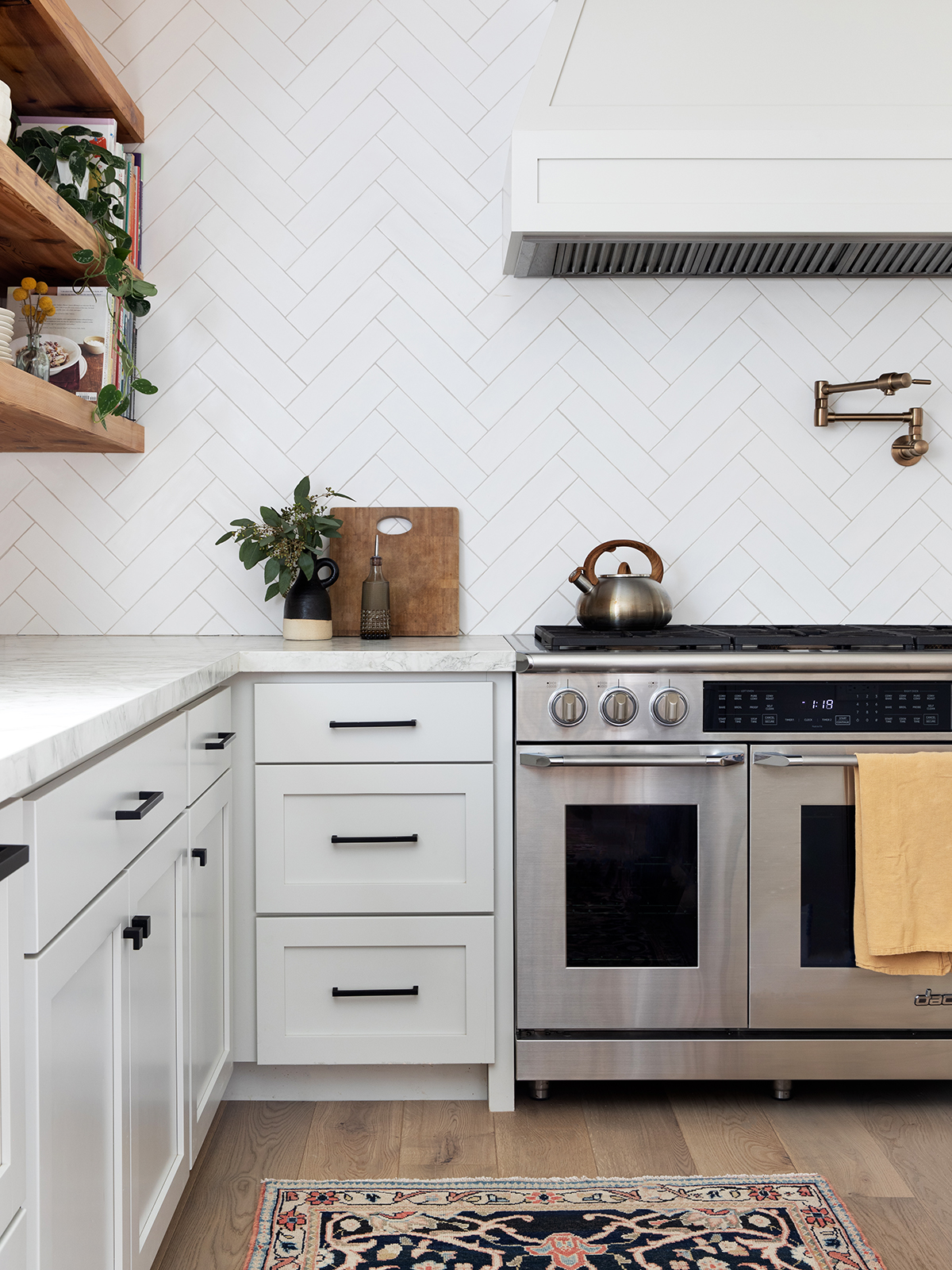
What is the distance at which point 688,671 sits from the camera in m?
1.93

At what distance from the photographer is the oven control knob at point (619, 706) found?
6.29 feet

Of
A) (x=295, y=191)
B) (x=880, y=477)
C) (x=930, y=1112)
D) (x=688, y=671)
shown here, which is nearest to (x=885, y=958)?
(x=930, y=1112)

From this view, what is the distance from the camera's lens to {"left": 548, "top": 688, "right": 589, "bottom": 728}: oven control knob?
1926 millimetres

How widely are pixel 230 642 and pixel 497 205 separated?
1.28 metres

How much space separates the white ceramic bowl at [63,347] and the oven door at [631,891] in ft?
4.25

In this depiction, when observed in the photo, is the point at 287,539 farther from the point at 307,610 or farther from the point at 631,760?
the point at 631,760

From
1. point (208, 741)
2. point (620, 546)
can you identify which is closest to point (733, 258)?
point (620, 546)

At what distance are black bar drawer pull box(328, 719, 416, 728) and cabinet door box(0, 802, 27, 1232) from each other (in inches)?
41.5

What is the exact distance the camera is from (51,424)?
187cm

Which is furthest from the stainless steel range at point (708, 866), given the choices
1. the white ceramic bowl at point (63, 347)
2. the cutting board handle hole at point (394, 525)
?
the white ceramic bowl at point (63, 347)

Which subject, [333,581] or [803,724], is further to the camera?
[333,581]

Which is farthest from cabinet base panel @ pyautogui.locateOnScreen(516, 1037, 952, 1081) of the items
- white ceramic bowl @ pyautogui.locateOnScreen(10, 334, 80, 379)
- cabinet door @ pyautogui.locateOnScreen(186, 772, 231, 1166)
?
white ceramic bowl @ pyautogui.locateOnScreen(10, 334, 80, 379)

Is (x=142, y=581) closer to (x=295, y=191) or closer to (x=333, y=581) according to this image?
(x=333, y=581)

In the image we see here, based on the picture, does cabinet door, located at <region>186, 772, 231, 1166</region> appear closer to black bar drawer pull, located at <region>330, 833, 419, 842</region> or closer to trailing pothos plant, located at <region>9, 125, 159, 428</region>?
black bar drawer pull, located at <region>330, 833, 419, 842</region>
